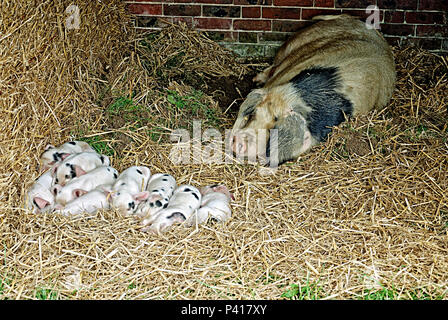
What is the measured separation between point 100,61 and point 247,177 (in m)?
1.79

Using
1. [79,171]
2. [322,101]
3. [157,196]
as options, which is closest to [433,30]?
[322,101]

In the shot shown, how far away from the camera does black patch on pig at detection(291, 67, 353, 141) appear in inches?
156

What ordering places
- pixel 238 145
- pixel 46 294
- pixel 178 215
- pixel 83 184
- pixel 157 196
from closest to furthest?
pixel 46 294, pixel 178 215, pixel 157 196, pixel 83 184, pixel 238 145

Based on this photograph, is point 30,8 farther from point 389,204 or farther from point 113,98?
point 389,204

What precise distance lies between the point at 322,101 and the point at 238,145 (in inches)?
29.6

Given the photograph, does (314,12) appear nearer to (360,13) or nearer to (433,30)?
(360,13)

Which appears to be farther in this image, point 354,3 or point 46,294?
point 354,3

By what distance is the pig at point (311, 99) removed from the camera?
394cm

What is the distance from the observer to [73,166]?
3379 millimetres

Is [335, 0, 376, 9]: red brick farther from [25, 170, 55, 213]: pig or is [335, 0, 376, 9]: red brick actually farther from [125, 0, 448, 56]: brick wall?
[25, 170, 55, 213]: pig

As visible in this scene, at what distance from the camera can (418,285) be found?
258 cm

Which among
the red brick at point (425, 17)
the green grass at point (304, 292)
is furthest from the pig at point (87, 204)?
the red brick at point (425, 17)
